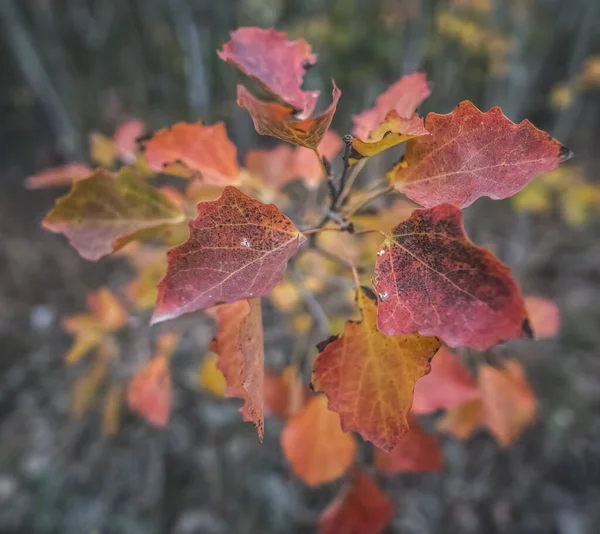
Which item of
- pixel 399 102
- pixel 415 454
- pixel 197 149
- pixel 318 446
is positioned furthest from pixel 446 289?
pixel 415 454

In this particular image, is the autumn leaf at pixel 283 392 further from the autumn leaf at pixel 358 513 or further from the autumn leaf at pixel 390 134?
the autumn leaf at pixel 390 134

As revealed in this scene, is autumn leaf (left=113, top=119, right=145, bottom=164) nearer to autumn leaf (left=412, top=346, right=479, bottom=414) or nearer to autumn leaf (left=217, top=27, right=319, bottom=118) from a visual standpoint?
autumn leaf (left=217, top=27, right=319, bottom=118)

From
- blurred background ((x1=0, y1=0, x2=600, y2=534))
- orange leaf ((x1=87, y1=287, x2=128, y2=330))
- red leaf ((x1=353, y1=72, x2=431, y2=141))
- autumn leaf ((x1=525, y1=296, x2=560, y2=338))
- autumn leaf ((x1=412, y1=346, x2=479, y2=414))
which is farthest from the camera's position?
blurred background ((x1=0, y1=0, x2=600, y2=534))

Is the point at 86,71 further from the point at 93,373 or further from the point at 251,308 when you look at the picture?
the point at 251,308

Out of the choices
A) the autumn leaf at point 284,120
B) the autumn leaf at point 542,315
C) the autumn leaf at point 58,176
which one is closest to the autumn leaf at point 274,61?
the autumn leaf at point 284,120

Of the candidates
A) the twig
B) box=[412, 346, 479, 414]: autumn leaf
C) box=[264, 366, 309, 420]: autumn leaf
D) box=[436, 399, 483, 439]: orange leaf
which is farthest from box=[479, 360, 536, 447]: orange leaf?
the twig
